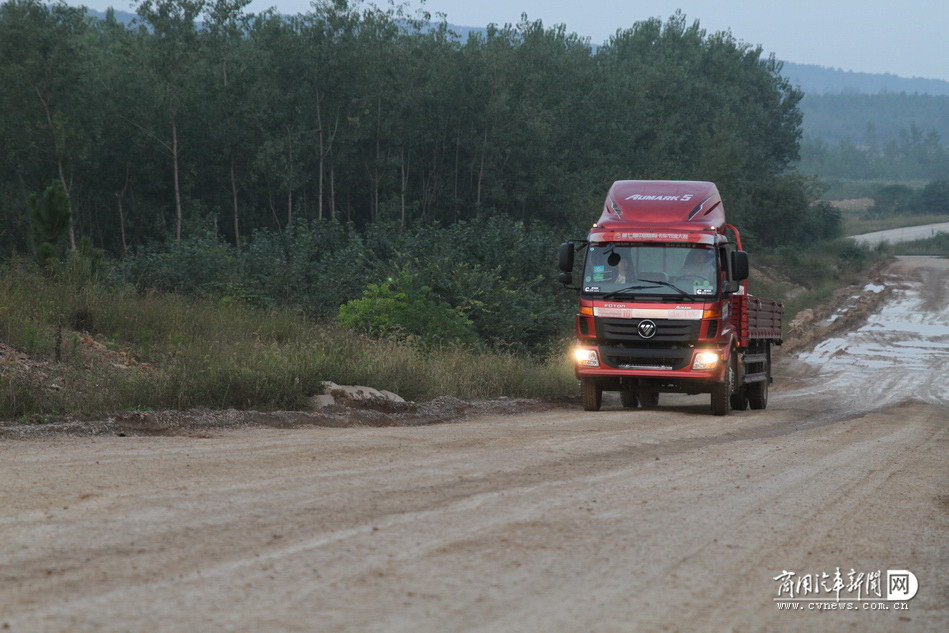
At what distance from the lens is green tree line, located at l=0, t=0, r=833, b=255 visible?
6206cm

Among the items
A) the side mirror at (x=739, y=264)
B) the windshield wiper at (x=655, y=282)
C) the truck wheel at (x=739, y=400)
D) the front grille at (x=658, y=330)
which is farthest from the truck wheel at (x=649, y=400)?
the windshield wiper at (x=655, y=282)

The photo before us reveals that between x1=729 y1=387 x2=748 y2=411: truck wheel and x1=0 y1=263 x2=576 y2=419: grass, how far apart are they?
3072mm

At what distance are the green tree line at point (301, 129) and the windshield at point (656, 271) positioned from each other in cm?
4043

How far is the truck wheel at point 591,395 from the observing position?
17938 millimetres

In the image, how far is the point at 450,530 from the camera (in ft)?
22.6

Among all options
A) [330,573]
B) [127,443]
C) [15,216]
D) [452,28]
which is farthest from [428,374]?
[452,28]

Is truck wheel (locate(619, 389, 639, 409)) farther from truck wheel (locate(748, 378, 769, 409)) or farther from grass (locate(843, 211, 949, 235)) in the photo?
grass (locate(843, 211, 949, 235))

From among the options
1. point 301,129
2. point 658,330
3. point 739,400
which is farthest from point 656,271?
point 301,129

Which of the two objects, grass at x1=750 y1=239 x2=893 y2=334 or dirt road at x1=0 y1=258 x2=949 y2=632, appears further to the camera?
grass at x1=750 y1=239 x2=893 y2=334

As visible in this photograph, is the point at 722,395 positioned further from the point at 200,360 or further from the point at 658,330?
the point at 200,360

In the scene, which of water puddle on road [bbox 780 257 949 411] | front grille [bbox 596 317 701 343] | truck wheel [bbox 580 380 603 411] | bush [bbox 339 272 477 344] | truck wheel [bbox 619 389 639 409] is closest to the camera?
front grille [bbox 596 317 701 343]

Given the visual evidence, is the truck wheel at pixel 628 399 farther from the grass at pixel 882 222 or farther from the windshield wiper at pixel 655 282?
the grass at pixel 882 222

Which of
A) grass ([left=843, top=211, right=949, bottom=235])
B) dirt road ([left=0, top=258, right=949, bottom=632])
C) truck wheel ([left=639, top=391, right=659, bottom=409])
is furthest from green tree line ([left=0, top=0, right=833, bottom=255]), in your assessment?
dirt road ([left=0, top=258, right=949, bottom=632])

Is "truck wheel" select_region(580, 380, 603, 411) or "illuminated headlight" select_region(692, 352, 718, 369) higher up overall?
"illuminated headlight" select_region(692, 352, 718, 369)
